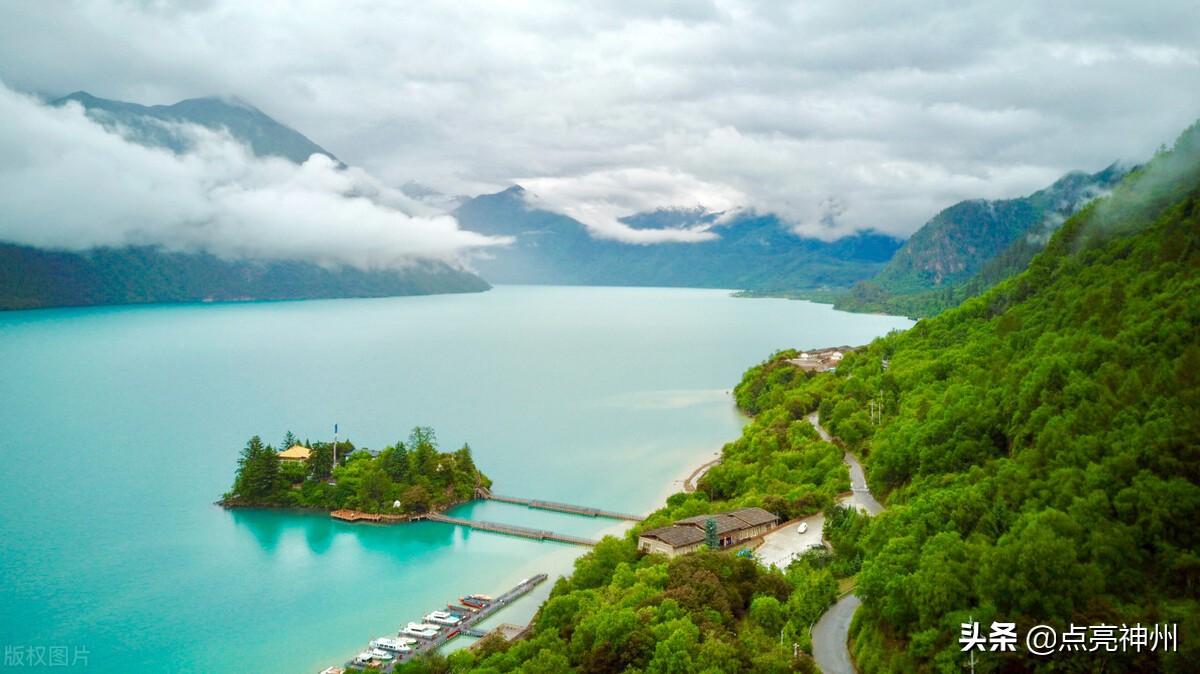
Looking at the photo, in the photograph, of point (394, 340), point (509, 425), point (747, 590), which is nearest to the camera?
point (747, 590)

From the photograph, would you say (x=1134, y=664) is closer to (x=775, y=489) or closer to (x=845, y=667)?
(x=845, y=667)

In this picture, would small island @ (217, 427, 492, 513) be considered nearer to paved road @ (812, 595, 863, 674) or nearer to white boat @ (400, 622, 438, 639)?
white boat @ (400, 622, 438, 639)

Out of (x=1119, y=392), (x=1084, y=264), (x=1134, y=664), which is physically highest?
(x=1084, y=264)

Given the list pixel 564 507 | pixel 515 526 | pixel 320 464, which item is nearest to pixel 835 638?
pixel 515 526

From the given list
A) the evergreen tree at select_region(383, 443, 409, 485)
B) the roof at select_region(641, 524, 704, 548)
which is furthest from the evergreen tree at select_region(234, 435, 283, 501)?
the roof at select_region(641, 524, 704, 548)

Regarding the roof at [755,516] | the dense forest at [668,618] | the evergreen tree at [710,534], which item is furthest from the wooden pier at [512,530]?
the evergreen tree at [710,534]

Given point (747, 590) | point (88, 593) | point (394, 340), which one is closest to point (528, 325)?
point (394, 340)

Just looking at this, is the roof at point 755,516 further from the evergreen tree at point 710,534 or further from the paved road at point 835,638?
the paved road at point 835,638
